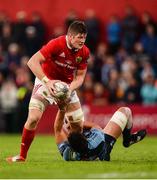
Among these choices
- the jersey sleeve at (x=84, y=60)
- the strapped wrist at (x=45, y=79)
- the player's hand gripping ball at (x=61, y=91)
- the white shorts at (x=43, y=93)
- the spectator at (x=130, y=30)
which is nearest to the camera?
the player's hand gripping ball at (x=61, y=91)

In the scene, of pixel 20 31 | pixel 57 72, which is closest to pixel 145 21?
pixel 20 31

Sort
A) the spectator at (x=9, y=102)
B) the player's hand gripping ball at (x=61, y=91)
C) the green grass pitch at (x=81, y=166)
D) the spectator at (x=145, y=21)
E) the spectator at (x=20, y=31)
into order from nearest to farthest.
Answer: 1. the green grass pitch at (x=81, y=166)
2. the player's hand gripping ball at (x=61, y=91)
3. the spectator at (x=9, y=102)
4. the spectator at (x=145, y=21)
5. the spectator at (x=20, y=31)

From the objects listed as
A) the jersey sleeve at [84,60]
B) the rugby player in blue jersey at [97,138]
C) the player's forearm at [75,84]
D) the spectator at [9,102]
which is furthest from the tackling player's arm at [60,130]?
the spectator at [9,102]

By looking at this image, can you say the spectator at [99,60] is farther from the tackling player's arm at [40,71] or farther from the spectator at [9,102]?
the tackling player's arm at [40,71]

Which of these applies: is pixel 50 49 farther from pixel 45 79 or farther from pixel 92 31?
pixel 92 31

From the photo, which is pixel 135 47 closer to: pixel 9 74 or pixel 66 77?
pixel 9 74

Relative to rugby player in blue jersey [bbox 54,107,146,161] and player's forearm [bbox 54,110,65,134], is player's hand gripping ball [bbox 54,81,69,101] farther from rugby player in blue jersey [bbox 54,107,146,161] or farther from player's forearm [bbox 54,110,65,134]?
player's forearm [bbox 54,110,65,134]

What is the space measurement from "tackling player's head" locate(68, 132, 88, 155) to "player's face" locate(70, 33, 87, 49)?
5.35 ft

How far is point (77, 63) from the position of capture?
42.7ft

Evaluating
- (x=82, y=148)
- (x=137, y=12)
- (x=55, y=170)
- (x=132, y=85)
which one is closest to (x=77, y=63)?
(x=82, y=148)

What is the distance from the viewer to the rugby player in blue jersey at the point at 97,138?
1230 cm

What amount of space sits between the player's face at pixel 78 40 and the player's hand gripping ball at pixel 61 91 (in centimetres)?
70

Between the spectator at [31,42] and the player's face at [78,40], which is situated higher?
the player's face at [78,40]

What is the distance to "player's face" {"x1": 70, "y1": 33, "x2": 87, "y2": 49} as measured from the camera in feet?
41.2
